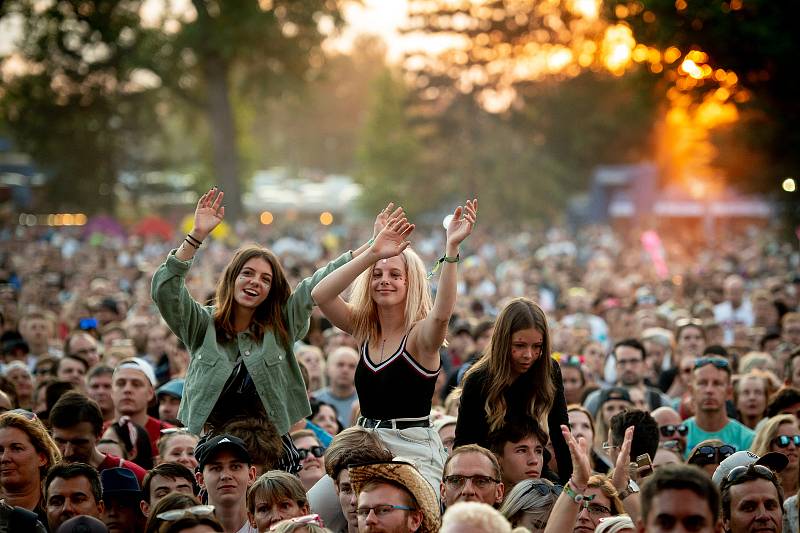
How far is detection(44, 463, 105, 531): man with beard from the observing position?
6.41 m

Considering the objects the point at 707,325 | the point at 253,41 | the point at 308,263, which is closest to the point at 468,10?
the point at 253,41

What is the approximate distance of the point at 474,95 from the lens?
6394cm

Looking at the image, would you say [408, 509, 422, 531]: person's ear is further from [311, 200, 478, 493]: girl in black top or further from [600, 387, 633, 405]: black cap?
[600, 387, 633, 405]: black cap

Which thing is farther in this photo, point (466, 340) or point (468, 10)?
point (468, 10)

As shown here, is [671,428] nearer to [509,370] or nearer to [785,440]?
[785,440]

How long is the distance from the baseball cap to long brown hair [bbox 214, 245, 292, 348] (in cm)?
240

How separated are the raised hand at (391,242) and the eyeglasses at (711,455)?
233cm

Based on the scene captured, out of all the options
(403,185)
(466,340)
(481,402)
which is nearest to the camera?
(481,402)

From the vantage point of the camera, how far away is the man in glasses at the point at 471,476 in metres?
6.00

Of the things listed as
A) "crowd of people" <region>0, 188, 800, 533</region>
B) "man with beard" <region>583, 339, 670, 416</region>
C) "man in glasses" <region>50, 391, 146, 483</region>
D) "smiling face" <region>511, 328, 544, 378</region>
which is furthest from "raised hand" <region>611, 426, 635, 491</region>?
"man with beard" <region>583, 339, 670, 416</region>

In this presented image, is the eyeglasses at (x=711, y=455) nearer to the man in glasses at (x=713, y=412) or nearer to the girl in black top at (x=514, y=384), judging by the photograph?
the girl in black top at (x=514, y=384)

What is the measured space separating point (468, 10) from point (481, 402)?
190 ft

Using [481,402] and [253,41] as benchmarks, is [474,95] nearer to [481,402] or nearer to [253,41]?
[253,41]

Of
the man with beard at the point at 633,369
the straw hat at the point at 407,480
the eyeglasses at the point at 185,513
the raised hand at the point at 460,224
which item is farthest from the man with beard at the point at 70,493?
the man with beard at the point at 633,369
